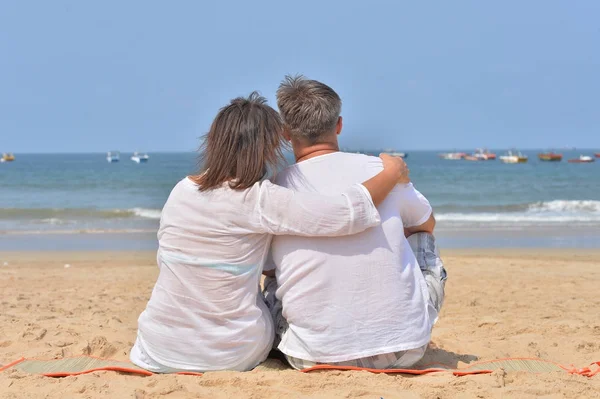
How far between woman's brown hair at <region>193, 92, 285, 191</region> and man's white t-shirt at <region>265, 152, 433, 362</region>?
6.4 inches

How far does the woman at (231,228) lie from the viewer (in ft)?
8.91

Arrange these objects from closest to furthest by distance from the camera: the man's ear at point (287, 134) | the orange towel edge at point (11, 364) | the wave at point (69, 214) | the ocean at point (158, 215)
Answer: the man's ear at point (287, 134)
the orange towel edge at point (11, 364)
the ocean at point (158, 215)
the wave at point (69, 214)

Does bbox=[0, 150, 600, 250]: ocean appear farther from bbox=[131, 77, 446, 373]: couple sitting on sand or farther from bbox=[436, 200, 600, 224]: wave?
bbox=[131, 77, 446, 373]: couple sitting on sand

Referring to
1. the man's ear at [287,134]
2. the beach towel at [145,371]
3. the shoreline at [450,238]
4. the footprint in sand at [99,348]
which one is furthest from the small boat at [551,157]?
the man's ear at [287,134]

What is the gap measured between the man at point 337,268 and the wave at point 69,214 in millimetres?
15961

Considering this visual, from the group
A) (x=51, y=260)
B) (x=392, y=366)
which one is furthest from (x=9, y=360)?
(x=51, y=260)

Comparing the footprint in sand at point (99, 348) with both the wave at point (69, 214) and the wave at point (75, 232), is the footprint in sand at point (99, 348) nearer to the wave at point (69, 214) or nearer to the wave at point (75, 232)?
the wave at point (75, 232)

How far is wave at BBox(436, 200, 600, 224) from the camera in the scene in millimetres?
17375

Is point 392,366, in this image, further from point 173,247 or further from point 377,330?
point 173,247

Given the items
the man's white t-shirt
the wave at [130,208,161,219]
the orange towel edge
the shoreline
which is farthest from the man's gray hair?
the wave at [130,208,161,219]

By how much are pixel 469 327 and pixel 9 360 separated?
3.09 metres

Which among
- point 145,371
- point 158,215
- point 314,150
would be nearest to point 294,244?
point 314,150

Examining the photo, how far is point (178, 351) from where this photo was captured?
302cm

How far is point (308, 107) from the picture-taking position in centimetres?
279
